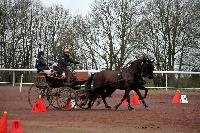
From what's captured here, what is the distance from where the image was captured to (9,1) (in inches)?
2010

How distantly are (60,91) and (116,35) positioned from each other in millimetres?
31087

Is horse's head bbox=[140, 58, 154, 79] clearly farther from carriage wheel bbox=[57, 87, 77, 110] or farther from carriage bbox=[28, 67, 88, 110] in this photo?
carriage wheel bbox=[57, 87, 77, 110]

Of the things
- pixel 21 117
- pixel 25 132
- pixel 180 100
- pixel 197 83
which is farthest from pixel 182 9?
pixel 25 132

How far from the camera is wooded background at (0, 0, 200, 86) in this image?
47.5m

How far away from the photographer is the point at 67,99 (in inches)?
757

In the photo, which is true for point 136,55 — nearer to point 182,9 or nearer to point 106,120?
point 182,9

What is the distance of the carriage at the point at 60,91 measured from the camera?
19.2 m

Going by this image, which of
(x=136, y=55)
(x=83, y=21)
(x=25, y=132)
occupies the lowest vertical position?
(x=25, y=132)

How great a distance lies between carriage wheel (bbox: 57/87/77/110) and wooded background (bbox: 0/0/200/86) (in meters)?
28.1

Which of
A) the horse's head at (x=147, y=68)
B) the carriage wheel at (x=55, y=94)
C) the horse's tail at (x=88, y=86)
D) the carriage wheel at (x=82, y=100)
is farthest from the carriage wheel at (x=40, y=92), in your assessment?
the horse's head at (x=147, y=68)

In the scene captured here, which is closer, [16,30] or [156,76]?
[156,76]

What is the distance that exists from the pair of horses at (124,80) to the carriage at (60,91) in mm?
337

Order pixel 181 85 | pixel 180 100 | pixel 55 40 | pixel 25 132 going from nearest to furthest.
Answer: pixel 25 132, pixel 180 100, pixel 181 85, pixel 55 40

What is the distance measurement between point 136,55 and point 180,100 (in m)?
25.2
